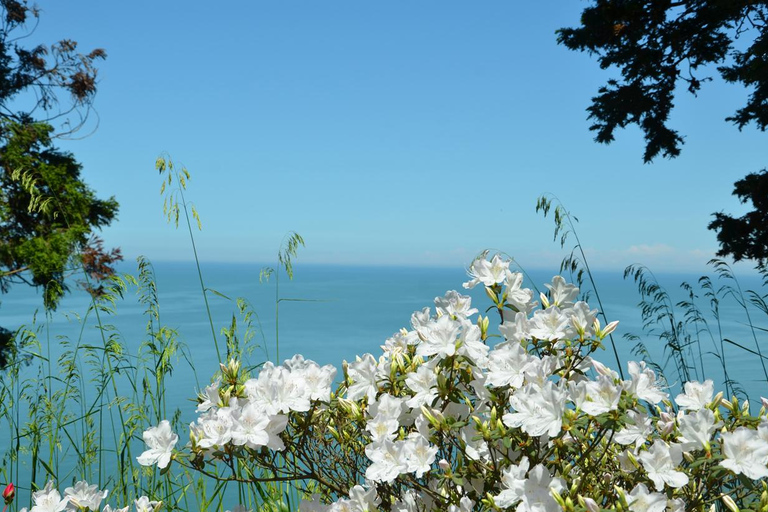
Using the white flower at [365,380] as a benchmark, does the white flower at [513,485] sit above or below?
below

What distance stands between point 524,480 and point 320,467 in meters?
0.70

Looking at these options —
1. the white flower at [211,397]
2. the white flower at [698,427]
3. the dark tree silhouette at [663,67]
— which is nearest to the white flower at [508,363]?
the white flower at [698,427]

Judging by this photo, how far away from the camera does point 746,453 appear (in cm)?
126

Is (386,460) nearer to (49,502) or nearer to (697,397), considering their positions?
(697,397)

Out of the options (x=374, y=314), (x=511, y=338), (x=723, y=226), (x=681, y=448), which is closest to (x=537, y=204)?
(x=511, y=338)

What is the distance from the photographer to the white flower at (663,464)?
1.30 metres

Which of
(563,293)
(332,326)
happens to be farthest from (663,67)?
(332,326)

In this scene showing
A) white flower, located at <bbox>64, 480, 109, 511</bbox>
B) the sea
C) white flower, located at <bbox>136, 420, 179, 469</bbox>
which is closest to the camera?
white flower, located at <bbox>136, 420, 179, 469</bbox>

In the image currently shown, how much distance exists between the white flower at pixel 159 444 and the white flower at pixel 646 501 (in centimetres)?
110

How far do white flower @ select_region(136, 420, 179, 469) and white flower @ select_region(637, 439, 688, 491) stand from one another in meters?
1.14

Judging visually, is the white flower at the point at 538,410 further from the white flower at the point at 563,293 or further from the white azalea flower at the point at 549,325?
the white flower at the point at 563,293

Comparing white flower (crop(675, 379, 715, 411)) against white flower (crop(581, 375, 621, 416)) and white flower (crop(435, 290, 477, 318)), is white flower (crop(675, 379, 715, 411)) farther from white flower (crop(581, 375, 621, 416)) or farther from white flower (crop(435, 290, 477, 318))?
white flower (crop(435, 290, 477, 318))

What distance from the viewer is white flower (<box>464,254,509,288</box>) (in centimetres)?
157

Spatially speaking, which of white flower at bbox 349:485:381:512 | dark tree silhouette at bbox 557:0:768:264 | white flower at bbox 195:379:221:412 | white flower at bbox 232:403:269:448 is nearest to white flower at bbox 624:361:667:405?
white flower at bbox 349:485:381:512
